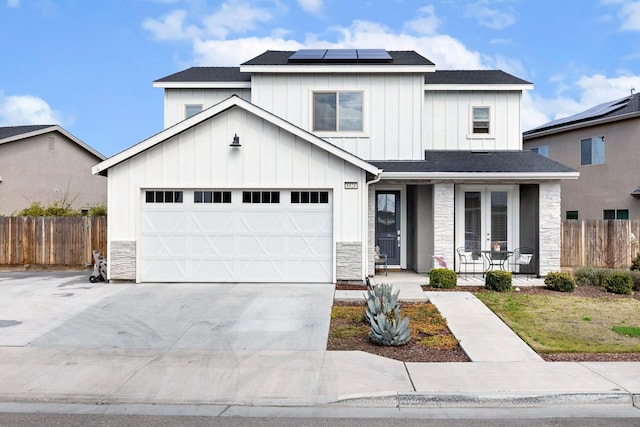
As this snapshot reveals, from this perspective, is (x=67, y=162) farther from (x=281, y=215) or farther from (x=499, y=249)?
(x=499, y=249)

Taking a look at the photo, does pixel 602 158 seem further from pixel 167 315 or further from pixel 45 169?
pixel 45 169

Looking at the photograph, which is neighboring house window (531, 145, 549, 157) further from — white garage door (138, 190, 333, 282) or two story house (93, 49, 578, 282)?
white garage door (138, 190, 333, 282)

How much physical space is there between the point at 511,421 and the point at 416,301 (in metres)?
6.08

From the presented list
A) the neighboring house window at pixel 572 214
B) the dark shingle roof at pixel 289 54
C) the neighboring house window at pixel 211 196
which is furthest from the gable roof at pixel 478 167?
the neighboring house window at pixel 572 214

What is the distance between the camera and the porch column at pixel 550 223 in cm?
1471

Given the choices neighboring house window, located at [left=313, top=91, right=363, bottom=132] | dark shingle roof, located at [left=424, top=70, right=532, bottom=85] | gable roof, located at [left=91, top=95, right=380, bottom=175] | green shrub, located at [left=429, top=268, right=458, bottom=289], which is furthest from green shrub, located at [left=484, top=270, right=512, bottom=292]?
dark shingle roof, located at [left=424, top=70, right=532, bottom=85]

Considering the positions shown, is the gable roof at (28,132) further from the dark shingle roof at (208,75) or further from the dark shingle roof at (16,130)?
the dark shingle roof at (208,75)

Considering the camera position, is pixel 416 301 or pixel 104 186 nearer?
pixel 416 301

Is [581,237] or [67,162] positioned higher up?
[67,162]

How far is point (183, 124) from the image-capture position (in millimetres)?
13320

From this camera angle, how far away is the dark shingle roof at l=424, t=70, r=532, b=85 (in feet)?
57.1

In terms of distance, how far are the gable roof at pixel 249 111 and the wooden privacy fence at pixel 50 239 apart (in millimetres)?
5188

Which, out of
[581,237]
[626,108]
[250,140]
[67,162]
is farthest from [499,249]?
[67,162]

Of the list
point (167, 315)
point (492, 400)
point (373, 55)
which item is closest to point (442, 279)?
point (167, 315)
